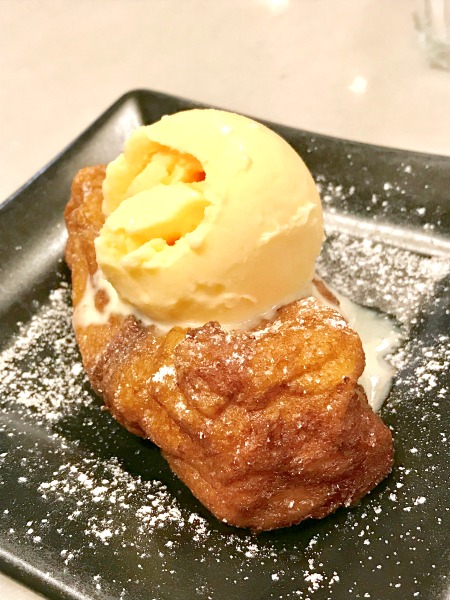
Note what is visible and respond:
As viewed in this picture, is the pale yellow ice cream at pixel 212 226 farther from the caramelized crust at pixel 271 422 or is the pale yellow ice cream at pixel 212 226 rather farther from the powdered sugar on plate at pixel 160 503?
the powdered sugar on plate at pixel 160 503

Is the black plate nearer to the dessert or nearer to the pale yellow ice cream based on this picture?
the dessert

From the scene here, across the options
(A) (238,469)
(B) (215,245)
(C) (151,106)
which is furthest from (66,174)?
(A) (238,469)

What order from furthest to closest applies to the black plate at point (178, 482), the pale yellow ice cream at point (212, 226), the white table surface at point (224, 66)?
the white table surface at point (224, 66) < the pale yellow ice cream at point (212, 226) < the black plate at point (178, 482)

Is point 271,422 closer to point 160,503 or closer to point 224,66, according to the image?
point 160,503

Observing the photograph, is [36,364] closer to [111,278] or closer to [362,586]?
[111,278]

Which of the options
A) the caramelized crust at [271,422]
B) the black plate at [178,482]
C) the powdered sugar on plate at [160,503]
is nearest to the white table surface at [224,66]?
the black plate at [178,482]
